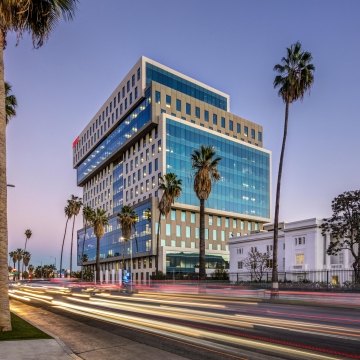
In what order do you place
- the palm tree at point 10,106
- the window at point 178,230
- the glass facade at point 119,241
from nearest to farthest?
the palm tree at point 10,106
the glass facade at point 119,241
the window at point 178,230

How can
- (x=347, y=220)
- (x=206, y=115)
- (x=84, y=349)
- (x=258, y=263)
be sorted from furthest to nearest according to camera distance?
(x=206, y=115) < (x=258, y=263) < (x=347, y=220) < (x=84, y=349)

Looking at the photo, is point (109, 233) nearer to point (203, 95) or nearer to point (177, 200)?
point (177, 200)

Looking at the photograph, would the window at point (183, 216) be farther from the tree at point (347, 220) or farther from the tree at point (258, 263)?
the tree at point (347, 220)

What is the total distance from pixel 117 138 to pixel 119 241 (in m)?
26.1

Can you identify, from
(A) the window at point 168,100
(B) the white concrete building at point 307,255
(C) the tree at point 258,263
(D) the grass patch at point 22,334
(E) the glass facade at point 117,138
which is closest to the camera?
(D) the grass patch at point 22,334

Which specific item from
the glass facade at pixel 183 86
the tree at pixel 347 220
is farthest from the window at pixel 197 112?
the tree at pixel 347 220

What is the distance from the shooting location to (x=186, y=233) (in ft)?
313

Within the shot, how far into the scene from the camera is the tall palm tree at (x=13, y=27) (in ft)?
47.9

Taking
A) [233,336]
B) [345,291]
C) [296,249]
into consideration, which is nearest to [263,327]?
[233,336]

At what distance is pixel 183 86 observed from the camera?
106 meters

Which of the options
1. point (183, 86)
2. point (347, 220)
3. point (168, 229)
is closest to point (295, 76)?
point (347, 220)

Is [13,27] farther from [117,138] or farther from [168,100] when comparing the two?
[117,138]

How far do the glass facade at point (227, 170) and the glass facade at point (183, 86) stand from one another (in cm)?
1297

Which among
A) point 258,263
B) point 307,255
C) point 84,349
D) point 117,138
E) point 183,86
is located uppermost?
point 183,86
